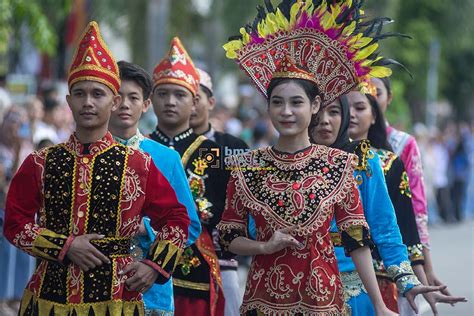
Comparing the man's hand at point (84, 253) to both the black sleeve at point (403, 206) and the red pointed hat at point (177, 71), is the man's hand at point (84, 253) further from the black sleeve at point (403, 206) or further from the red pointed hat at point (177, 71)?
the red pointed hat at point (177, 71)

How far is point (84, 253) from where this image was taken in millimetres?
5469

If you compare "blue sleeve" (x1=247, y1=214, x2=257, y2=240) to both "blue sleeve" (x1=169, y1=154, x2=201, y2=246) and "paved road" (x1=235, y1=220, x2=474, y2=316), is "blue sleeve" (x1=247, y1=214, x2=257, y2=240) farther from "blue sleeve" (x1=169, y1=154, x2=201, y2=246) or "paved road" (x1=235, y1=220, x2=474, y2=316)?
"paved road" (x1=235, y1=220, x2=474, y2=316)

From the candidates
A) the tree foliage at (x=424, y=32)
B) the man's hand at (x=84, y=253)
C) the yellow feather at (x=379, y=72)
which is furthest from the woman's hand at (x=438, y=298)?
the tree foliage at (x=424, y=32)

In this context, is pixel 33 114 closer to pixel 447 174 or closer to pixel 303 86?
pixel 303 86

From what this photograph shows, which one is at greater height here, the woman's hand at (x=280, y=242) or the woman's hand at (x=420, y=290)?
the woman's hand at (x=280, y=242)

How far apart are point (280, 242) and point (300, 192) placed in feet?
0.93

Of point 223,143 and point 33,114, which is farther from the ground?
point 33,114

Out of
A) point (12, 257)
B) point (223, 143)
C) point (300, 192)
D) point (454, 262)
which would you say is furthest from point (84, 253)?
point (454, 262)

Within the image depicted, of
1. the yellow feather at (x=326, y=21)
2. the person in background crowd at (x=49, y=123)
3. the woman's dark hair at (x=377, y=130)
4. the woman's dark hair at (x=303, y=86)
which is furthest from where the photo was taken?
the person in background crowd at (x=49, y=123)

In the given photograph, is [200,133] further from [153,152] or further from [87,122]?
[87,122]

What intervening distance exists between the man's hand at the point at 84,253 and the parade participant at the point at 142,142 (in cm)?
102

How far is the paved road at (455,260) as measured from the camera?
1285cm

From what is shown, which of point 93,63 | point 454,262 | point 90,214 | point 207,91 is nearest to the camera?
point 90,214

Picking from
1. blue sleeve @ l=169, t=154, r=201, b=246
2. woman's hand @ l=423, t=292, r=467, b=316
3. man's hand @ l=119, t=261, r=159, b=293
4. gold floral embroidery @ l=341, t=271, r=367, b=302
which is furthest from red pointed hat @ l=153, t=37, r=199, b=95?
man's hand @ l=119, t=261, r=159, b=293
